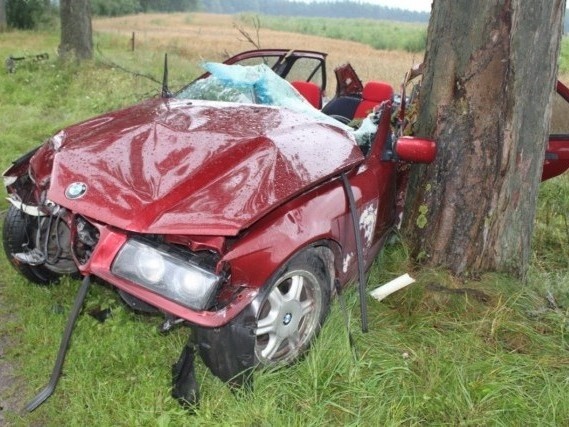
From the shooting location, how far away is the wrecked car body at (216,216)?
7.41 ft

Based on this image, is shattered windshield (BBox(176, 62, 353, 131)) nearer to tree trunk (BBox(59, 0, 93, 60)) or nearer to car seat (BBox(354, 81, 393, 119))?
car seat (BBox(354, 81, 393, 119))

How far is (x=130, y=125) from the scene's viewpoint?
2992 millimetres

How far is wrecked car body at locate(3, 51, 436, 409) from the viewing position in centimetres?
226

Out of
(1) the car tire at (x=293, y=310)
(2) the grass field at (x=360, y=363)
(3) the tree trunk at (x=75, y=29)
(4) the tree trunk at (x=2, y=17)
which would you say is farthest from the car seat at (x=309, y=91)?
(4) the tree trunk at (x=2, y=17)

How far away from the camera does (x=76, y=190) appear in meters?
2.43

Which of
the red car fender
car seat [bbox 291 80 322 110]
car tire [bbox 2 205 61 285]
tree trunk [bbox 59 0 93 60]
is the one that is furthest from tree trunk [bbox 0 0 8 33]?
the red car fender

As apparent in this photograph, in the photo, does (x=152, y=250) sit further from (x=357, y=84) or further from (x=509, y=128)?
(x=357, y=84)

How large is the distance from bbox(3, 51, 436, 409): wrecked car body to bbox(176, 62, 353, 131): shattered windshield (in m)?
0.32

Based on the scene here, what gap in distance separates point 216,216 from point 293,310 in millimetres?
637

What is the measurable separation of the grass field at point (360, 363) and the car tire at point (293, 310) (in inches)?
3.2

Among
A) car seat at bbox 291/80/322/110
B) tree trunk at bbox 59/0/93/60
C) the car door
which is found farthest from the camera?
tree trunk at bbox 59/0/93/60

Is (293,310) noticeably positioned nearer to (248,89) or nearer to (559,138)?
(248,89)

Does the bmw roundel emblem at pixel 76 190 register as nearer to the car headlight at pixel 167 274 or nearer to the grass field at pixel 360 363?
the car headlight at pixel 167 274

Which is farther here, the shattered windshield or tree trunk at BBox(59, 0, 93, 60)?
tree trunk at BBox(59, 0, 93, 60)
